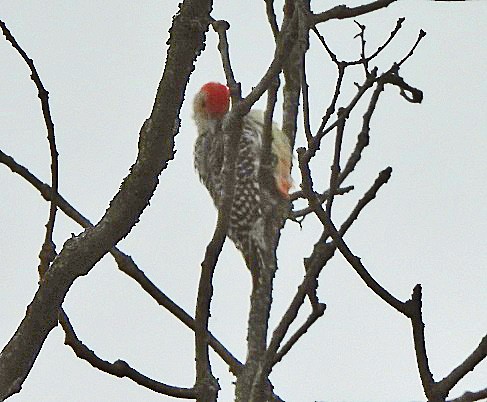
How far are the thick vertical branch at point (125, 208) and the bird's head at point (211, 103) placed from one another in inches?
273

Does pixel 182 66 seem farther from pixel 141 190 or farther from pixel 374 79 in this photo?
pixel 374 79

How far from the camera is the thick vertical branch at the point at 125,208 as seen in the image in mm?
1830

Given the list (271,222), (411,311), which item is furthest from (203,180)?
(411,311)

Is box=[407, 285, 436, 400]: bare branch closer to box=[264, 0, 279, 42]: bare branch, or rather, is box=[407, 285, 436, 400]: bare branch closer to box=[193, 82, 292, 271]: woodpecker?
box=[264, 0, 279, 42]: bare branch

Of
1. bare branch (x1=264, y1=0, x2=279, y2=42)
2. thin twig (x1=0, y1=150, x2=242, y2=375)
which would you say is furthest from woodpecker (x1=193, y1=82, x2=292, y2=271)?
thin twig (x1=0, y1=150, x2=242, y2=375)

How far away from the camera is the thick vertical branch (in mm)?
1830

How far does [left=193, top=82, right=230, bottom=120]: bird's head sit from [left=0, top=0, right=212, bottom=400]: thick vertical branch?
273 inches

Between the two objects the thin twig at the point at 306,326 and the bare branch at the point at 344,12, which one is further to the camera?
the bare branch at the point at 344,12

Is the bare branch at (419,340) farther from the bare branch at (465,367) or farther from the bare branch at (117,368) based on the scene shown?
the bare branch at (117,368)

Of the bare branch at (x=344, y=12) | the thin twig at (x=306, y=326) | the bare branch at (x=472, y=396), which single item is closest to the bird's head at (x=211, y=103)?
the bare branch at (x=344, y=12)

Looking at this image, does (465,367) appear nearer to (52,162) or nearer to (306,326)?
(306,326)

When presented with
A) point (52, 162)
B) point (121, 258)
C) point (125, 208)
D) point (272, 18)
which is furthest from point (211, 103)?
point (125, 208)

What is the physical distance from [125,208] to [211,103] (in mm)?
7242

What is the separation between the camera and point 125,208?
195 cm
